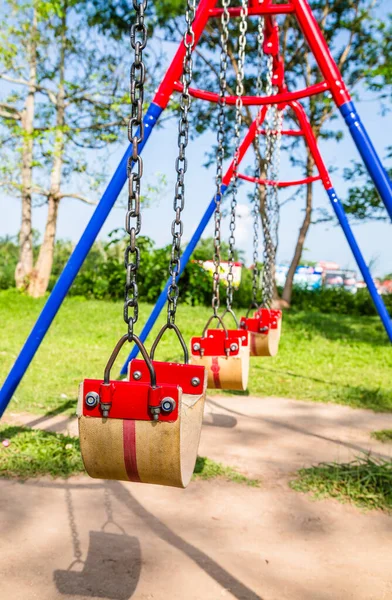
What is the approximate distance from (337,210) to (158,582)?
275 cm

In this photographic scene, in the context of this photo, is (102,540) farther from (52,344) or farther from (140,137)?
(52,344)

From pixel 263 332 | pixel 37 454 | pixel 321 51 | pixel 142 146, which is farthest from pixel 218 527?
pixel 321 51

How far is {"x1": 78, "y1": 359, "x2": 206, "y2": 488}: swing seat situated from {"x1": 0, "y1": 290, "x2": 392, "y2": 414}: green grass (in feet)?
10.5

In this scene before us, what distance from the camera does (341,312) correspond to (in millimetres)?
15000

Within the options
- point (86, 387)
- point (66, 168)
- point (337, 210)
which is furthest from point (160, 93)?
point (66, 168)

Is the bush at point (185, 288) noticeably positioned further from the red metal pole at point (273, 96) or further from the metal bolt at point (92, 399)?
the metal bolt at point (92, 399)

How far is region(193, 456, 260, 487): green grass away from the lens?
3.15 m

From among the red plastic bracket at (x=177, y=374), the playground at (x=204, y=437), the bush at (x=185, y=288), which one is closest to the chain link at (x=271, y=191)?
the playground at (x=204, y=437)

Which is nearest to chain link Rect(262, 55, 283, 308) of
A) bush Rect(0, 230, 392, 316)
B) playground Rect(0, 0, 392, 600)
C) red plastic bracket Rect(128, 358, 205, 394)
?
playground Rect(0, 0, 392, 600)

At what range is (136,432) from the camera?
1396 mm

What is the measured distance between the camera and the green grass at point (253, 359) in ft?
17.7

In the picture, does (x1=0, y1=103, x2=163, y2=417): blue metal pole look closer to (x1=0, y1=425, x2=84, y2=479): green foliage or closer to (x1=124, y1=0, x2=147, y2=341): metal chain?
(x1=0, y1=425, x2=84, y2=479): green foliage

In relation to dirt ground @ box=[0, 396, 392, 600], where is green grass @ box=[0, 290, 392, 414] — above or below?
above

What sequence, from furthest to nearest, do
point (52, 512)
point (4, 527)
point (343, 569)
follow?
1. point (52, 512)
2. point (4, 527)
3. point (343, 569)
